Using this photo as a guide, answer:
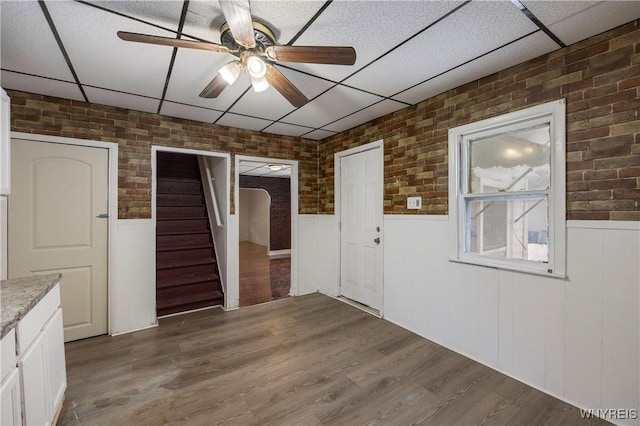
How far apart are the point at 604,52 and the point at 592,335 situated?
1.85 metres

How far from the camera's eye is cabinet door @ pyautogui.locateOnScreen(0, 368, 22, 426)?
1156mm

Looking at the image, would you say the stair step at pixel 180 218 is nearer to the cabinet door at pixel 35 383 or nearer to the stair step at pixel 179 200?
the stair step at pixel 179 200

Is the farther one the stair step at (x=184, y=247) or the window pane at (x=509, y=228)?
the stair step at (x=184, y=247)

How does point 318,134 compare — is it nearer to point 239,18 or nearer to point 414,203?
point 414,203

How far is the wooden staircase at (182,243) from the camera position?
3.84m

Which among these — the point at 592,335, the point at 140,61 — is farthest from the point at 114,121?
the point at 592,335

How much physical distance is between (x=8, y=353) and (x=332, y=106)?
2.98 m

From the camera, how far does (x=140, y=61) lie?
2125 millimetres

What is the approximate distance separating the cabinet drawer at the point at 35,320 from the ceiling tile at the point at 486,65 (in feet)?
10.3

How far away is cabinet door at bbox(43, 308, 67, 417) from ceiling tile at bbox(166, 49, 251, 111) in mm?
1958

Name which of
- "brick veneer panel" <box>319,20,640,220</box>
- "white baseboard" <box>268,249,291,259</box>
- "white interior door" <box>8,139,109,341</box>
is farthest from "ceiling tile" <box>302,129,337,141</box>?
"white baseboard" <box>268,249,291,259</box>

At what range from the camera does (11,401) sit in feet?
4.01

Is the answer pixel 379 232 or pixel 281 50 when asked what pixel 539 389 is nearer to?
pixel 379 232

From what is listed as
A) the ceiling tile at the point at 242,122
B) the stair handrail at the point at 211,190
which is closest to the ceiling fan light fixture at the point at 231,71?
the ceiling tile at the point at 242,122
